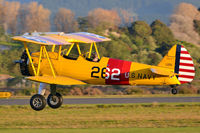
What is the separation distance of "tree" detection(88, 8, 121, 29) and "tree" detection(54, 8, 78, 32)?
1853 millimetres

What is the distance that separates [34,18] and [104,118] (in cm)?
2447

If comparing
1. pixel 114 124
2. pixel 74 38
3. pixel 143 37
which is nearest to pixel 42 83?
pixel 74 38

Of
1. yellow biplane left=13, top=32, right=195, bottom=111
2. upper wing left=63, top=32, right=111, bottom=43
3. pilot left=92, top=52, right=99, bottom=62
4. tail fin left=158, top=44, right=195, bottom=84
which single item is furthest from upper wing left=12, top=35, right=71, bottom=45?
tail fin left=158, top=44, right=195, bottom=84

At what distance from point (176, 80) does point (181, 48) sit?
1566mm

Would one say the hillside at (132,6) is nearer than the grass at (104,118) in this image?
No

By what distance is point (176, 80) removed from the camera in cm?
1742

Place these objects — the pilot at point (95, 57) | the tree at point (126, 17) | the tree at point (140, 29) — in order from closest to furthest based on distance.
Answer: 1. the pilot at point (95, 57)
2. the tree at point (126, 17)
3. the tree at point (140, 29)

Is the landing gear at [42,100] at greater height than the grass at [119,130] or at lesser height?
greater

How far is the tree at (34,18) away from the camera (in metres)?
39.4

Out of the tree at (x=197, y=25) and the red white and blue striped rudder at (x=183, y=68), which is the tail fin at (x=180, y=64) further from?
the tree at (x=197, y=25)

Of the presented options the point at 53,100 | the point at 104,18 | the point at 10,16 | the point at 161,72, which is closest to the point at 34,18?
the point at 10,16

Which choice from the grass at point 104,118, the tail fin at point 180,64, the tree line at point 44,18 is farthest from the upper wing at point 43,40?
the tree line at point 44,18

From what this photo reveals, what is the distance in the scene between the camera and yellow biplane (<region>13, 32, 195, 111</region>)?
57.4ft

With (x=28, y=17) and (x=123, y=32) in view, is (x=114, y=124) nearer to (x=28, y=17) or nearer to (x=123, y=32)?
(x=28, y=17)
